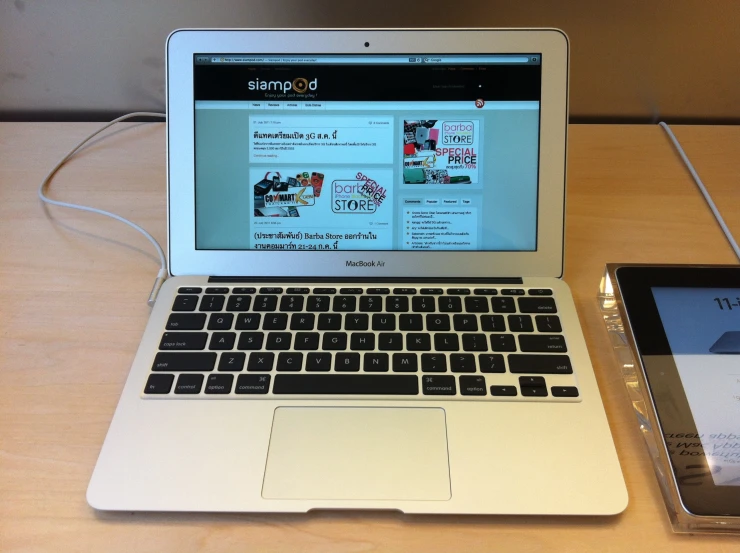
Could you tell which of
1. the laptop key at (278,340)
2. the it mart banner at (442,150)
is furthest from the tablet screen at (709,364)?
the laptop key at (278,340)

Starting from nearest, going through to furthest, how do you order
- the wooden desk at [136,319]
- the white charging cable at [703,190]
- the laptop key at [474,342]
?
1. the wooden desk at [136,319]
2. the laptop key at [474,342]
3. the white charging cable at [703,190]

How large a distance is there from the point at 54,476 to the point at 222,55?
15.6 inches

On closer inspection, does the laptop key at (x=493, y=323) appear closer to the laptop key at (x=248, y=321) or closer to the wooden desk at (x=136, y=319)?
the wooden desk at (x=136, y=319)

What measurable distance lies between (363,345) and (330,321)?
0.14 feet

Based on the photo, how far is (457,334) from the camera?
0.54 metres

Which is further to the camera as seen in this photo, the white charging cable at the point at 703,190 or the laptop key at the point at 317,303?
the white charging cable at the point at 703,190

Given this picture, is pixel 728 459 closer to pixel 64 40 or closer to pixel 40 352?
pixel 40 352

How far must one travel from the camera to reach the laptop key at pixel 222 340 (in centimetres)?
53

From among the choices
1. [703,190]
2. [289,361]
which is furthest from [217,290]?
[703,190]

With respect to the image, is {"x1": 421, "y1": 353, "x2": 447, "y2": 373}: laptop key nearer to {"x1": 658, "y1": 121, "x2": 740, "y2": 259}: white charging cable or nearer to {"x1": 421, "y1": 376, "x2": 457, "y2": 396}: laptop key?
{"x1": 421, "y1": 376, "x2": 457, "y2": 396}: laptop key

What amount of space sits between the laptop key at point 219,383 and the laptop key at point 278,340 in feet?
0.15

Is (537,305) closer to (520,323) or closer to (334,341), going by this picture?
(520,323)

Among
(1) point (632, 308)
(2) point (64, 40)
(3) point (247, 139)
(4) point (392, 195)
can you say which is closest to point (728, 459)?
(1) point (632, 308)

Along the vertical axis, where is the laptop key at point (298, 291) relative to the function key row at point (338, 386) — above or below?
above
